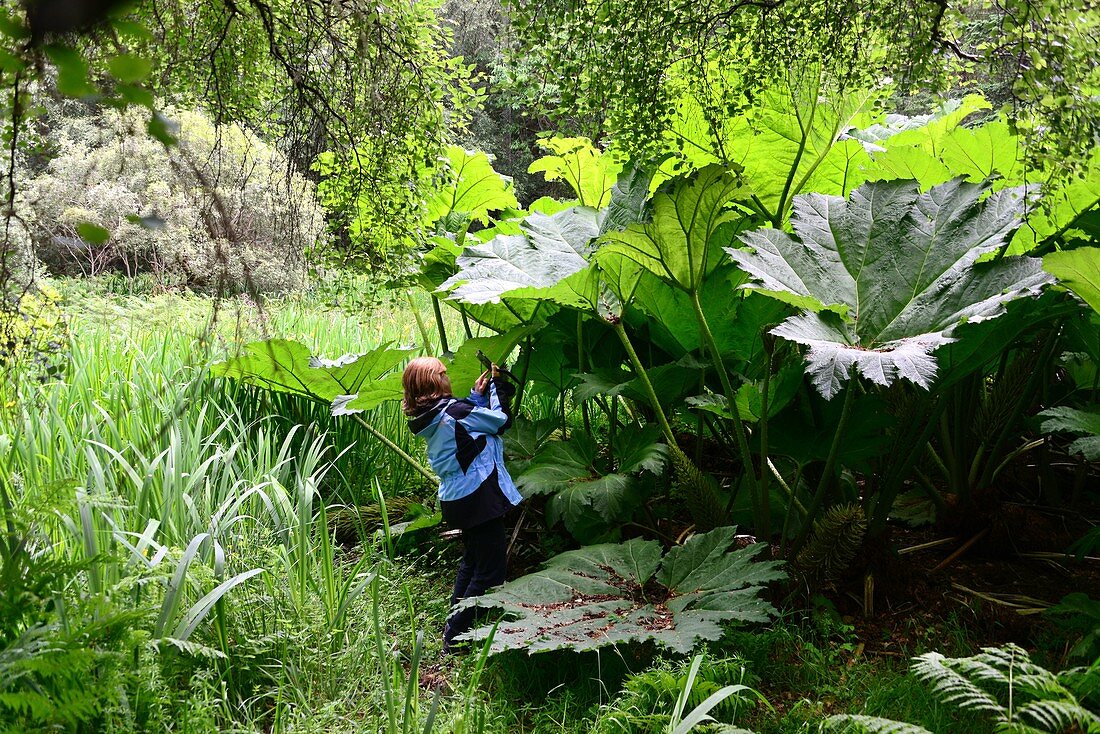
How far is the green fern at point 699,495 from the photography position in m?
2.54

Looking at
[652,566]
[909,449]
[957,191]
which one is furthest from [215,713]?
[957,191]

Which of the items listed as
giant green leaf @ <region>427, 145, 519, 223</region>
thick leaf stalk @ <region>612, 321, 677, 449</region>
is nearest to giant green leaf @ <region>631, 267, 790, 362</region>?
thick leaf stalk @ <region>612, 321, 677, 449</region>

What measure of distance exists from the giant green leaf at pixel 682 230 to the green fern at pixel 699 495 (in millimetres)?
541

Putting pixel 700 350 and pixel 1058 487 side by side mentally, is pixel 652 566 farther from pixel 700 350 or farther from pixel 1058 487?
pixel 1058 487

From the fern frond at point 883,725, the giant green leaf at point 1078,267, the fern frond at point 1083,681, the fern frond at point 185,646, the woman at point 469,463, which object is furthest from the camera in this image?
the woman at point 469,463

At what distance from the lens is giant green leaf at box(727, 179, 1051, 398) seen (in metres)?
1.97

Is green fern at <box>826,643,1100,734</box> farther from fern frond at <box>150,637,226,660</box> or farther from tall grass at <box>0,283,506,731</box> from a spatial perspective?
fern frond at <box>150,637,226,660</box>

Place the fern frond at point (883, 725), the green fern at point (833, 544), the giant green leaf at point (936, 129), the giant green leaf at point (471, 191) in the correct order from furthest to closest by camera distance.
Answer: the giant green leaf at point (471, 191), the giant green leaf at point (936, 129), the green fern at point (833, 544), the fern frond at point (883, 725)

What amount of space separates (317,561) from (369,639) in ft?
1.80

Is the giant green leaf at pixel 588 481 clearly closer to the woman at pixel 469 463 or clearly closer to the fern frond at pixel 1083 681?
the woman at pixel 469 463

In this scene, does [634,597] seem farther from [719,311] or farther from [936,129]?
[936,129]

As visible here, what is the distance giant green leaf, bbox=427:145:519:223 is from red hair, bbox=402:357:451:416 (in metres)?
1.05

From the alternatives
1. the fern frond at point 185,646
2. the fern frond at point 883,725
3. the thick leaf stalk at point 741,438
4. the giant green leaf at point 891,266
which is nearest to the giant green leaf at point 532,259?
the thick leaf stalk at point 741,438

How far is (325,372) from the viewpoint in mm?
3104
